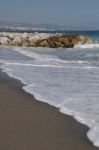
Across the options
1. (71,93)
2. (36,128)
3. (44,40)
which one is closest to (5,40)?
(44,40)

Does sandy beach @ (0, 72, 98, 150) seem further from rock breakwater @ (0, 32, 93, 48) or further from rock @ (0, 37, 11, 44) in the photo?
rock @ (0, 37, 11, 44)

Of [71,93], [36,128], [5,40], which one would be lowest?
[5,40]

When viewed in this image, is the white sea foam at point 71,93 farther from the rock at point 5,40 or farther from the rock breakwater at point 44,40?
the rock at point 5,40

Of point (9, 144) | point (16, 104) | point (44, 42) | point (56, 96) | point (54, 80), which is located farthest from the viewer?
point (44, 42)

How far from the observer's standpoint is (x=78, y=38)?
150 feet

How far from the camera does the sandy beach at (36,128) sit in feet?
17.8

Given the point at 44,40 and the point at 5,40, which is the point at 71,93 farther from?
the point at 5,40

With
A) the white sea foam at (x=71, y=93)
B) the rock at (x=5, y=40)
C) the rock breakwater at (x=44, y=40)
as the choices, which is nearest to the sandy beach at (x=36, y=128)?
the white sea foam at (x=71, y=93)

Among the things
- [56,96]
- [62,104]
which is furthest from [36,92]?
[62,104]

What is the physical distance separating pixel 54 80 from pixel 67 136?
19.6ft

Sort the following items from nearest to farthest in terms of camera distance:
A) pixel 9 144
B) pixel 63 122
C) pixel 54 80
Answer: pixel 9 144
pixel 63 122
pixel 54 80

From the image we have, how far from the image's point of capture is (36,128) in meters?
6.23

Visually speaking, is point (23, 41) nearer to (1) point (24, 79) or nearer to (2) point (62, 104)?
(1) point (24, 79)

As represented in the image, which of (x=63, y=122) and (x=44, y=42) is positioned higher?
(x=63, y=122)
